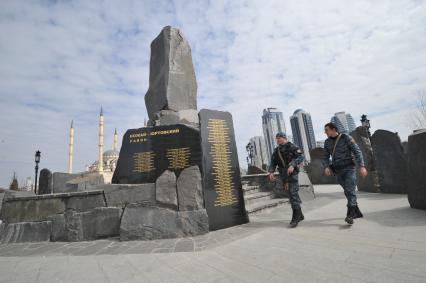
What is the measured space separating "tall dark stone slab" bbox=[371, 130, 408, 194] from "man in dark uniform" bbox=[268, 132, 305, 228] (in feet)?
17.5

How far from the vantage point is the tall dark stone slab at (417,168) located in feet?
14.0

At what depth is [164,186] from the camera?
4566 millimetres

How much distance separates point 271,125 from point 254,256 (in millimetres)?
67392

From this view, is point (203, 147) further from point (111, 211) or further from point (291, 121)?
point (291, 121)

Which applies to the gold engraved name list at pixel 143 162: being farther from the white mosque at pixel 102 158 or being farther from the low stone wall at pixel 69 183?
the white mosque at pixel 102 158

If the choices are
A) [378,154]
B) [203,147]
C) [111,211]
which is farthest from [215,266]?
[378,154]

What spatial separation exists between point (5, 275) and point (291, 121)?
231 ft

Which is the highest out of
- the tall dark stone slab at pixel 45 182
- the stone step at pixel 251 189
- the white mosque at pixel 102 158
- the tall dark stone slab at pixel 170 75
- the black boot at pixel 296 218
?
the white mosque at pixel 102 158

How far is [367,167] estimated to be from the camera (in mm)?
8852

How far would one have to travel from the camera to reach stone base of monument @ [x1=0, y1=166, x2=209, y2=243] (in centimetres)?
434

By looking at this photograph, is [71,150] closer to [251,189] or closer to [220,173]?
[251,189]

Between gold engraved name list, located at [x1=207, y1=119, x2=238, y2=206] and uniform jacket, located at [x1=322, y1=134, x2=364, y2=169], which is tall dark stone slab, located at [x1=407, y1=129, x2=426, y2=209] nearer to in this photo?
uniform jacket, located at [x1=322, y1=134, x2=364, y2=169]

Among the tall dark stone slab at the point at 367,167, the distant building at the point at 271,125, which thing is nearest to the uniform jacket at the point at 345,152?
the tall dark stone slab at the point at 367,167

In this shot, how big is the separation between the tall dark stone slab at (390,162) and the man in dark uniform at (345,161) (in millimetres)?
4655
